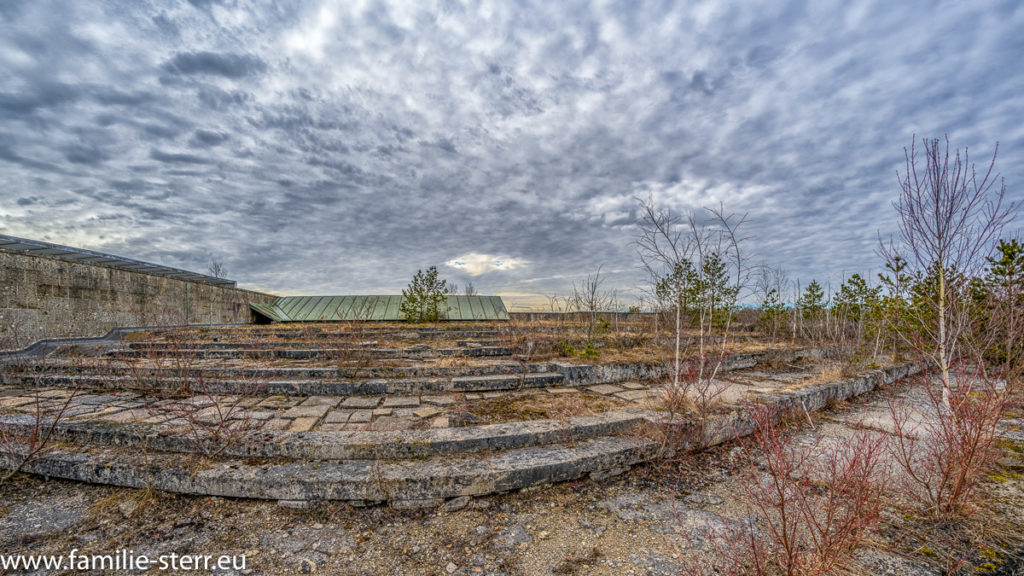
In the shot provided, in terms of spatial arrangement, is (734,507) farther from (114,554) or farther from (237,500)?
(114,554)

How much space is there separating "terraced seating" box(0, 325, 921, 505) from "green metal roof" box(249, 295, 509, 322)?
9413 mm

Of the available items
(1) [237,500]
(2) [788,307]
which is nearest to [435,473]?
(1) [237,500]

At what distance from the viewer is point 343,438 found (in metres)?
3.24

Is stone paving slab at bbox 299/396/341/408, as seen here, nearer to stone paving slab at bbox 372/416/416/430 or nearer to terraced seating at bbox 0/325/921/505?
terraced seating at bbox 0/325/921/505

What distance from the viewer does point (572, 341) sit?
8.44m

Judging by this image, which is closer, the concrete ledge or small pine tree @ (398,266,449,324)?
the concrete ledge

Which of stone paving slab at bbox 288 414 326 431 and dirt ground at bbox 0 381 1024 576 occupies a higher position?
stone paving slab at bbox 288 414 326 431

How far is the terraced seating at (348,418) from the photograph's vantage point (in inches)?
111

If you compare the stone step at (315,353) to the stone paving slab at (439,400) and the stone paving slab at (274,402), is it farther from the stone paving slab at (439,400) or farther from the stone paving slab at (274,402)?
the stone paving slab at (439,400)

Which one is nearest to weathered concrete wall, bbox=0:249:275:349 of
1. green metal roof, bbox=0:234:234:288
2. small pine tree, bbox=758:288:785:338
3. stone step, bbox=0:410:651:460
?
green metal roof, bbox=0:234:234:288

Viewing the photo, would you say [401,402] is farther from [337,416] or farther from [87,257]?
[87,257]

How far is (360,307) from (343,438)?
573 inches

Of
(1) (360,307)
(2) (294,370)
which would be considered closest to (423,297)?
(1) (360,307)

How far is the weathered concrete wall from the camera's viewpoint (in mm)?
7219
